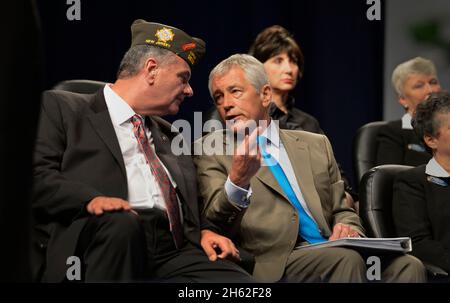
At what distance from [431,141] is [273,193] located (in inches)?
29.4

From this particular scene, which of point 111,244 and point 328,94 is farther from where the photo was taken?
point 328,94

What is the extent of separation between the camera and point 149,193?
2.50 m

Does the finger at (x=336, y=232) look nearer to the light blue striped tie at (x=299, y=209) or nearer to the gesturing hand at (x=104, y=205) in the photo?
the light blue striped tie at (x=299, y=209)

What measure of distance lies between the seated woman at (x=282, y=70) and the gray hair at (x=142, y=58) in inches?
42.6

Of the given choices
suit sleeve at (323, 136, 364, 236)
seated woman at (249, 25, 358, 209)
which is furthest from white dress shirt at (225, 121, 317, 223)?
seated woman at (249, 25, 358, 209)

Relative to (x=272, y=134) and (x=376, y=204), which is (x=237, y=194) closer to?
(x=272, y=134)

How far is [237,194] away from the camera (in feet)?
8.23

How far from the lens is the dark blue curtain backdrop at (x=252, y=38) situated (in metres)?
4.30

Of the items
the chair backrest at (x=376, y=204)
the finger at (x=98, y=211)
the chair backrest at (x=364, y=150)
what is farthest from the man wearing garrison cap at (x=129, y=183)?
the chair backrest at (x=364, y=150)

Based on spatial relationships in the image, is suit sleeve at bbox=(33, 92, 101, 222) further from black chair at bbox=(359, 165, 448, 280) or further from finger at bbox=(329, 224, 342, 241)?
black chair at bbox=(359, 165, 448, 280)

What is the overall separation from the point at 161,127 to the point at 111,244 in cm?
83

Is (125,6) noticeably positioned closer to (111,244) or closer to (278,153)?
(278,153)

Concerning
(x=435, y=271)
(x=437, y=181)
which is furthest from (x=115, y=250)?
(x=437, y=181)
